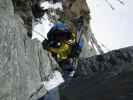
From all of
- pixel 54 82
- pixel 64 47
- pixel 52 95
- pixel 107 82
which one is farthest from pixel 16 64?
pixel 64 47

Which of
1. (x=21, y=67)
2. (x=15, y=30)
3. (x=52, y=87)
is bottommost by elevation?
(x=52, y=87)

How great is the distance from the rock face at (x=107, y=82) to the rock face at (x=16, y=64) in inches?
20.1

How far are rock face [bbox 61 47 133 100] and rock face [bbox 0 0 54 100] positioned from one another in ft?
1.67

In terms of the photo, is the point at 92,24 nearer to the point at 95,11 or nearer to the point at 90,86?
the point at 95,11

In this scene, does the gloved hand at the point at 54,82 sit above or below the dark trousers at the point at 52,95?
above

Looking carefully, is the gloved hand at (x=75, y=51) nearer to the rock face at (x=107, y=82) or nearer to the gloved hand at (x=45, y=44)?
the gloved hand at (x=45, y=44)

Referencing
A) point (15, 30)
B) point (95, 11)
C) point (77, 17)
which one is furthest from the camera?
point (95, 11)

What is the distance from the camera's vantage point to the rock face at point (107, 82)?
3922mm

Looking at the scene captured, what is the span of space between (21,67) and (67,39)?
1.65m

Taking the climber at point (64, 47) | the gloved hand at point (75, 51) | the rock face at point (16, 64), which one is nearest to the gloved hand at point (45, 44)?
the climber at point (64, 47)

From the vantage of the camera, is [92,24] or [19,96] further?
[92,24]

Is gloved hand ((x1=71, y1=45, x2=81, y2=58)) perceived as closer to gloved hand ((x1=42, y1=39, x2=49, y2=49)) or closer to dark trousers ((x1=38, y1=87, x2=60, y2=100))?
gloved hand ((x1=42, y1=39, x2=49, y2=49))

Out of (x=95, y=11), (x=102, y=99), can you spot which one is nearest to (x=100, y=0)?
(x=95, y=11)

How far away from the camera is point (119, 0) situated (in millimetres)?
9188
